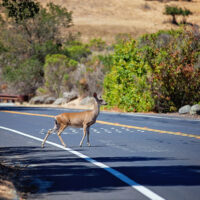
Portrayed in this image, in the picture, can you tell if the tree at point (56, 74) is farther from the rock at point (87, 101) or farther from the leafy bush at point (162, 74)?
the leafy bush at point (162, 74)

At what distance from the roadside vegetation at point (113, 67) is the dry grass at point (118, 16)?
78.9 metres

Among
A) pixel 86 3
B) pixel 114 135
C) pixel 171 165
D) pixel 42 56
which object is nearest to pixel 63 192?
pixel 171 165

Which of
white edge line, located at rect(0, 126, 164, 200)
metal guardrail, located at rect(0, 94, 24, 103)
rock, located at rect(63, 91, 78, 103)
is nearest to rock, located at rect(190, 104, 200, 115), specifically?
white edge line, located at rect(0, 126, 164, 200)

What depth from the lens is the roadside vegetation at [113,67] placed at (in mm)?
31203

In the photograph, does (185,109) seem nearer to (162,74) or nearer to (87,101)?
(162,74)

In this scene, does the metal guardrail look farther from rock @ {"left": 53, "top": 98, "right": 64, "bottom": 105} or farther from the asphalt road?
the asphalt road

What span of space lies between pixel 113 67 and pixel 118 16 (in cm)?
13056

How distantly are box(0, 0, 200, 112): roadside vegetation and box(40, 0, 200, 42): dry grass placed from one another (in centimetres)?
7890

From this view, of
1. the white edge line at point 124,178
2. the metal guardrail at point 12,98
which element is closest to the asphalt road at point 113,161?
the white edge line at point 124,178

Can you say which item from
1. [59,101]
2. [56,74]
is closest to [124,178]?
[59,101]

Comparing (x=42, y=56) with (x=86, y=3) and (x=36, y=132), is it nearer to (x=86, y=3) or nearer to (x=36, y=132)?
(x=36, y=132)

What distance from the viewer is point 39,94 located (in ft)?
163

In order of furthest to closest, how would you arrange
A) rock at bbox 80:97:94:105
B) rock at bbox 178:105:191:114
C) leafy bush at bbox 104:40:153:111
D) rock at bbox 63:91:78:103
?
1. rock at bbox 63:91:78:103
2. rock at bbox 80:97:94:105
3. leafy bush at bbox 104:40:153:111
4. rock at bbox 178:105:191:114

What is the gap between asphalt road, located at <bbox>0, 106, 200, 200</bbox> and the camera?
30.5 feet
